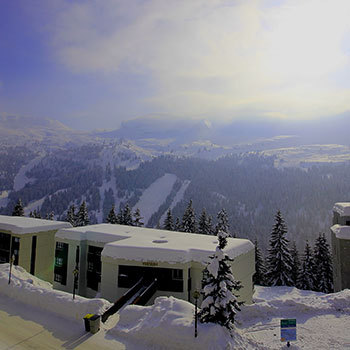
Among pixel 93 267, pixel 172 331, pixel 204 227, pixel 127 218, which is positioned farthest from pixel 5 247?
pixel 204 227

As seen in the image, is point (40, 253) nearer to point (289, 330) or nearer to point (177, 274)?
point (177, 274)

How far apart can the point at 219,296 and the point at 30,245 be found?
31408 mm

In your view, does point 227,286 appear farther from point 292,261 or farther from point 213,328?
point 292,261

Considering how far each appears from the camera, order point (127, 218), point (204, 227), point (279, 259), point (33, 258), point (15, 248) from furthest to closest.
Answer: point (127, 218) → point (204, 227) → point (279, 259) → point (33, 258) → point (15, 248)

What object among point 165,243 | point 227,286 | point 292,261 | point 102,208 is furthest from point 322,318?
point 102,208

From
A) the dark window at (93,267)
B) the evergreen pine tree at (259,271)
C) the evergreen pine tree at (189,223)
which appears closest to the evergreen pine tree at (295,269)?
the evergreen pine tree at (259,271)

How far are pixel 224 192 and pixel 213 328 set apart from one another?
179 meters

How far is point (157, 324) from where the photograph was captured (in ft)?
40.2

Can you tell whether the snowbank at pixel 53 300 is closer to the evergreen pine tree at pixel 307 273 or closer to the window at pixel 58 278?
the window at pixel 58 278

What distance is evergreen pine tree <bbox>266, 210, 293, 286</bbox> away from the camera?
44281 millimetres

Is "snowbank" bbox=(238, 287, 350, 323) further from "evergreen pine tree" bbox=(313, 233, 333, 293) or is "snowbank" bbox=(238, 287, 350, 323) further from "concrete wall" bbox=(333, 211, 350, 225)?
"evergreen pine tree" bbox=(313, 233, 333, 293)

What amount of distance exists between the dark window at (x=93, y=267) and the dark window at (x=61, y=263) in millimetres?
2849

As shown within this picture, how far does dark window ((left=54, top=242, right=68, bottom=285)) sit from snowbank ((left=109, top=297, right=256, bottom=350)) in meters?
19.4

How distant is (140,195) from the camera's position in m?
197
